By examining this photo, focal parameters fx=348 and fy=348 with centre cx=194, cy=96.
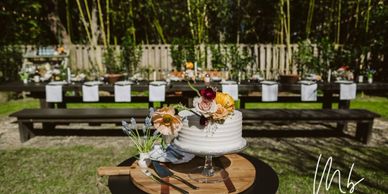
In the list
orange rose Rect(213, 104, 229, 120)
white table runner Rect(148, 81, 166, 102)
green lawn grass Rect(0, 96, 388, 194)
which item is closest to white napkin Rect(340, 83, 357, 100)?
green lawn grass Rect(0, 96, 388, 194)

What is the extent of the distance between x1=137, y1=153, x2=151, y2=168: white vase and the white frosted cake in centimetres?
28

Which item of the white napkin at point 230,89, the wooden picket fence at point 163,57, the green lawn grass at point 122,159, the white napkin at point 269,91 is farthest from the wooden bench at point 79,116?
the wooden picket fence at point 163,57

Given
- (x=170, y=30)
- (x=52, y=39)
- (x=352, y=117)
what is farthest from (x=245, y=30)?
(x=352, y=117)

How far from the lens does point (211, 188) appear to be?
1.57m

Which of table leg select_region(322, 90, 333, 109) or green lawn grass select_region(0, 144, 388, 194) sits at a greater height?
table leg select_region(322, 90, 333, 109)

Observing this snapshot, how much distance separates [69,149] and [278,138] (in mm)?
2820

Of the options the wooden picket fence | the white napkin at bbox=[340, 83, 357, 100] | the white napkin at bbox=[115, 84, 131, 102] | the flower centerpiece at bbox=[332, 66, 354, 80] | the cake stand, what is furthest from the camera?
the wooden picket fence

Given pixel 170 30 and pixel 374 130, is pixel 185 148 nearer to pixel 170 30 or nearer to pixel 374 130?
pixel 374 130

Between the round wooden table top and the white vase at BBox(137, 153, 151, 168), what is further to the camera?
the white vase at BBox(137, 153, 151, 168)

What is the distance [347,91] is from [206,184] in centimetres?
398

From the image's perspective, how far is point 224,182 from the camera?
1.64 metres

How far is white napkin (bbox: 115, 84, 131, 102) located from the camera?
481 cm

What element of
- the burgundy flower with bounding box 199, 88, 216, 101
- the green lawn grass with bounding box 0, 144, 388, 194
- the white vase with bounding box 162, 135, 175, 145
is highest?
the burgundy flower with bounding box 199, 88, 216, 101

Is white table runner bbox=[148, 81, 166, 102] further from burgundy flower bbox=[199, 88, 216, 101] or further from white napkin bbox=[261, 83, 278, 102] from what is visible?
burgundy flower bbox=[199, 88, 216, 101]
